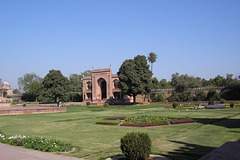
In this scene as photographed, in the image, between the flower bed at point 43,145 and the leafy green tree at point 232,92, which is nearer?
the flower bed at point 43,145

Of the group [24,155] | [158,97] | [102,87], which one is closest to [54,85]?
[102,87]

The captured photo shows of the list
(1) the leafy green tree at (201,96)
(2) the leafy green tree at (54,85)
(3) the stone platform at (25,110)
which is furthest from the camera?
(2) the leafy green tree at (54,85)

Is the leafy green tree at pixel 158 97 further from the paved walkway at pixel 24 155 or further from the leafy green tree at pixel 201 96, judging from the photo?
the paved walkway at pixel 24 155

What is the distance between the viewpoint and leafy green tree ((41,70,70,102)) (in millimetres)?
47531

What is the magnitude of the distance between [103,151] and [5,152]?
2.96m

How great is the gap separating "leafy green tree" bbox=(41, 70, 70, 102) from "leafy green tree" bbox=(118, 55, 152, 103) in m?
12.2

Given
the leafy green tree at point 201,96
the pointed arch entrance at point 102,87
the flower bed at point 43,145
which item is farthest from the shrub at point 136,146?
the pointed arch entrance at point 102,87

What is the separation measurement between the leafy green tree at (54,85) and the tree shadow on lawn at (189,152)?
4169 cm

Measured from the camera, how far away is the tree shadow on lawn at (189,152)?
698 centimetres

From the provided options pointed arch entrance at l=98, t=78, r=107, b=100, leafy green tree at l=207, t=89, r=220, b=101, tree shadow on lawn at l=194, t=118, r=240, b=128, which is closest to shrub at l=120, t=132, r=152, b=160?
tree shadow on lawn at l=194, t=118, r=240, b=128

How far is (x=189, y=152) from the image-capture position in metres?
7.54

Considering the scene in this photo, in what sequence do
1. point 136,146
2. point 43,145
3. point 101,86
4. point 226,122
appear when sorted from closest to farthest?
1. point 136,146
2. point 43,145
3. point 226,122
4. point 101,86

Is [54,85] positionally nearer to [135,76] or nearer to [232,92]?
[135,76]

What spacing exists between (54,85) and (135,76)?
16389 mm
